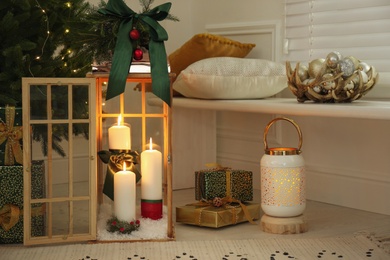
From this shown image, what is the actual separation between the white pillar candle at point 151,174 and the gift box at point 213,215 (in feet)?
0.67

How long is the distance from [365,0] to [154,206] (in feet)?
3.77

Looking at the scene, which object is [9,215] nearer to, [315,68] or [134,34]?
[134,34]

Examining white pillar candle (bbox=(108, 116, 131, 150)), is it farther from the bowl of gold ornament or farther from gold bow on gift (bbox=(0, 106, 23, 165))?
the bowl of gold ornament

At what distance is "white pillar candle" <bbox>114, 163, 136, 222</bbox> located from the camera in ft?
7.02

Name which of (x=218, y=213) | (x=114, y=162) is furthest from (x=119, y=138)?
(x=218, y=213)

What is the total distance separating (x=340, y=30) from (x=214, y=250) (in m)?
1.13

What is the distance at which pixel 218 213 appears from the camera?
2.34m

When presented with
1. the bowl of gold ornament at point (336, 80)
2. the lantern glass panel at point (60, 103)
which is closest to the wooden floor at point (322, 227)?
the bowl of gold ornament at point (336, 80)

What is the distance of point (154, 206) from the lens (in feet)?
7.27

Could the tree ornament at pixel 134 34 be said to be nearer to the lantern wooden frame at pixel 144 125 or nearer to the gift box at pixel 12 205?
the lantern wooden frame at pixel 144 125

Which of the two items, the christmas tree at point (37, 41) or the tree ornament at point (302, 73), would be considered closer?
the christmas tree at point (37, 41)

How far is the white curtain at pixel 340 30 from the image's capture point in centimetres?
262

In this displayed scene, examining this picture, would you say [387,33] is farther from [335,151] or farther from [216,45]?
[216,45]

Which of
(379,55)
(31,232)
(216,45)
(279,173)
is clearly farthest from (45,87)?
(379,55)
